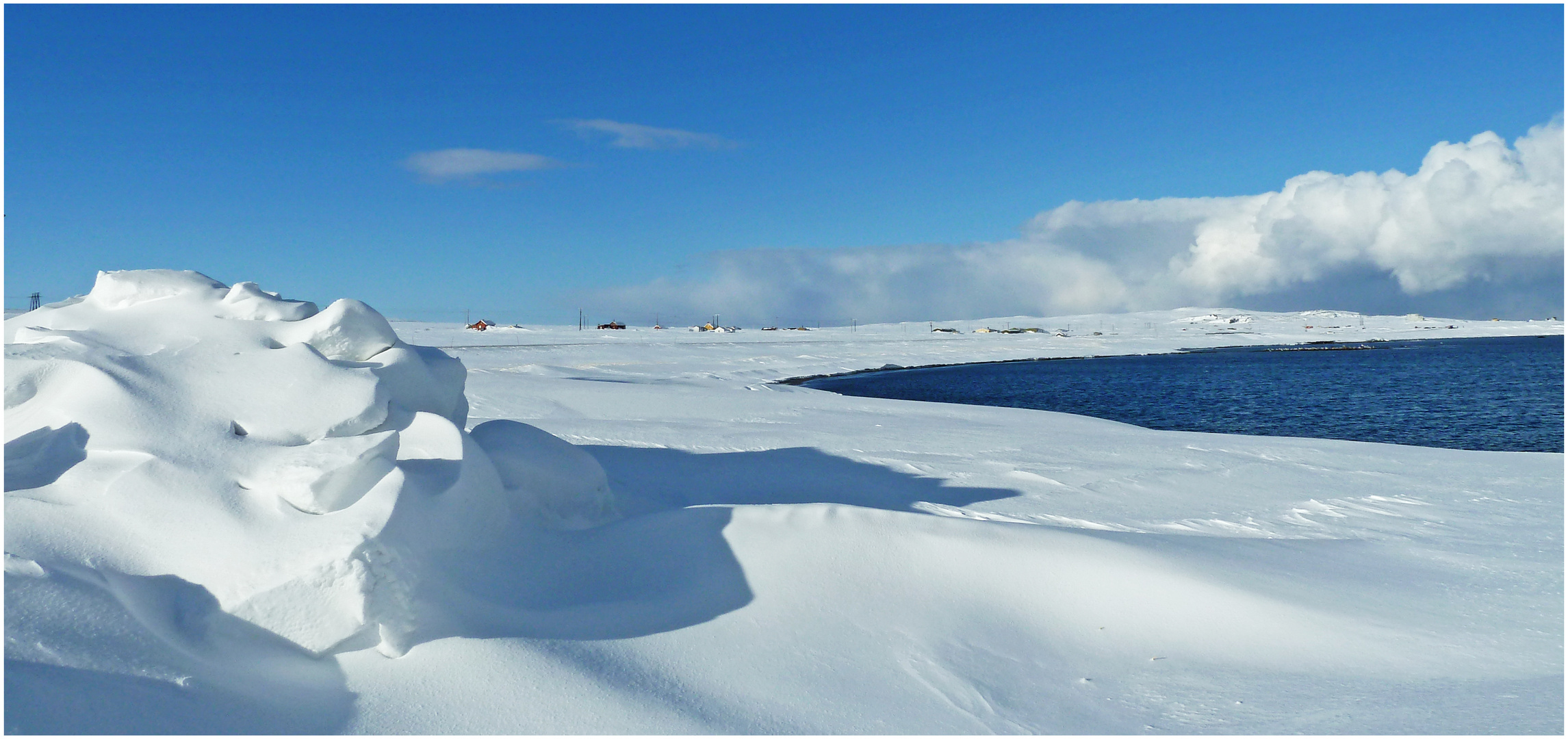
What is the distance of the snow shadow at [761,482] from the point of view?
9.28 meters

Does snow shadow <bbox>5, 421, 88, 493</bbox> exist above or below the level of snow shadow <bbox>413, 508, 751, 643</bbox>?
above

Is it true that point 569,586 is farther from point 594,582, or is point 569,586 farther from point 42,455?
point 42,455

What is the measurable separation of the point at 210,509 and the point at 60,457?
1.30 metres

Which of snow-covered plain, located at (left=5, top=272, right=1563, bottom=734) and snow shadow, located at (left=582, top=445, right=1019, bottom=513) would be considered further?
snow shadow, located at (left=582, top=445, right=1019, bottom=513)

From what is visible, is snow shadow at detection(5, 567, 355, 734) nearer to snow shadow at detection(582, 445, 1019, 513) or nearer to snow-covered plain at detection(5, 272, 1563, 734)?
snow-covered plain at detection(5, 272, 1563, 734)

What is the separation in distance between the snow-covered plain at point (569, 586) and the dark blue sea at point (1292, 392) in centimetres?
1533

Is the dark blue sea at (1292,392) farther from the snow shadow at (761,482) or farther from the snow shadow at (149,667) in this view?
the snow shadow at (149,667)

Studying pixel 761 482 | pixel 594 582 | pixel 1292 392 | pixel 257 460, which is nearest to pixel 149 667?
pixel 257 460

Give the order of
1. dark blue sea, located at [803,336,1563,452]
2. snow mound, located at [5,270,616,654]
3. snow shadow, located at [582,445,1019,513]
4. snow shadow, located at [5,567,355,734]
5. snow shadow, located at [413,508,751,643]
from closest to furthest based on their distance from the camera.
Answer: snow shadow, located at [5,567,355,734] < snow mound, located at [5,270,616,654] < snow shadow, located at [413,508,751,643] < snow shadow, located at [582,445,1019,513] < dark blue sea, located at [803,336,1563,452]

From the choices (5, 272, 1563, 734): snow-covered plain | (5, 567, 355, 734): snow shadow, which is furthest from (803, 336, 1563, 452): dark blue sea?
(5, 567, 355, 734): snow shadow

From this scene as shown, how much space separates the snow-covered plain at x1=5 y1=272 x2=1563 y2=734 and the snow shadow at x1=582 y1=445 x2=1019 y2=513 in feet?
0.71

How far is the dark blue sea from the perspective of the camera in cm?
2325

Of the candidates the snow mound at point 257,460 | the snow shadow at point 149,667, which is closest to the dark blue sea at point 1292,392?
the snow mound at point 257,460

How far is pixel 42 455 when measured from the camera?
17.9 ft
